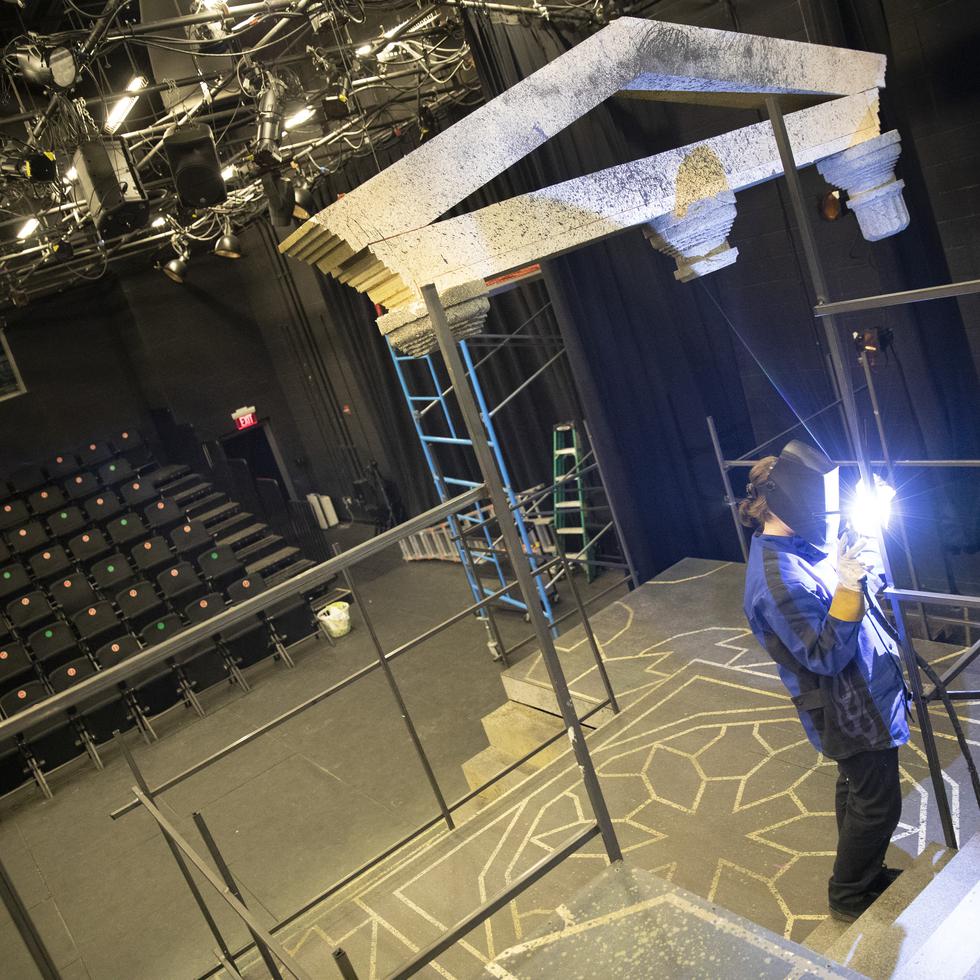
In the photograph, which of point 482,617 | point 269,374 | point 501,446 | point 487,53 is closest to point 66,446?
point 269,374

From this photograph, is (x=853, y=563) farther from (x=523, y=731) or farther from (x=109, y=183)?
(x=109, y=183)

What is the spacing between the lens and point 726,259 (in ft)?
15.9

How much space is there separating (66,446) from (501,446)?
25.5ft

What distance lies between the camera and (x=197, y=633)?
2.49 meters

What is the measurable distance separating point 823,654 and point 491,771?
12.3ft

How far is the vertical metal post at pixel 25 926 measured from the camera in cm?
214

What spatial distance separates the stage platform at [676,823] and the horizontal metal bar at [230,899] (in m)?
1.48

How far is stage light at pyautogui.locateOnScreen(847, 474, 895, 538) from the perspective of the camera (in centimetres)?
297

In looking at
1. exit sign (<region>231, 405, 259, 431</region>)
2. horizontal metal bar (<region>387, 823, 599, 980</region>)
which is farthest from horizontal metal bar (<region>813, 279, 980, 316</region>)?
exit sign (<region>231, 405, 259, 431</region>)

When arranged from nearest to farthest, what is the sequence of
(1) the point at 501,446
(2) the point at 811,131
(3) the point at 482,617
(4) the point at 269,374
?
(2) the point at 811,131
(3) the point at 482,617
(1) the point at 501,446
(4) the point at 269,374

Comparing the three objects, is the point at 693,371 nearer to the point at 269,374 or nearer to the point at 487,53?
the point at 487,53

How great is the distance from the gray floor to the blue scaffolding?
0.64 m

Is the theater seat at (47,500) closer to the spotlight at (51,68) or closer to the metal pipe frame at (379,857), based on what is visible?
the spotlight at (51,68)

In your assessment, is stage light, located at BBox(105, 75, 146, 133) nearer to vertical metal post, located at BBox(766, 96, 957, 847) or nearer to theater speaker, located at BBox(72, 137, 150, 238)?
theater speaker, located at BBox(72, 137, 150, 238)
